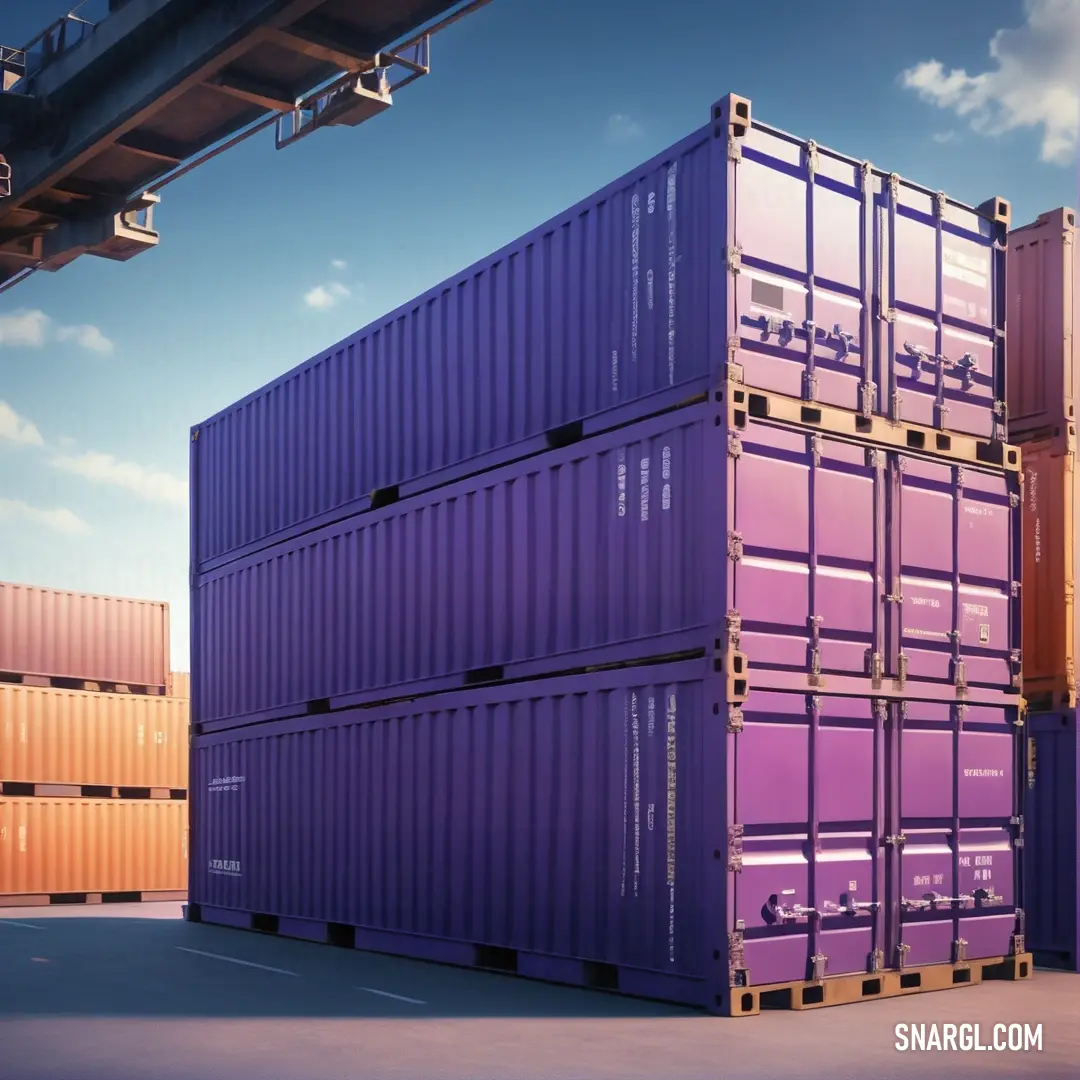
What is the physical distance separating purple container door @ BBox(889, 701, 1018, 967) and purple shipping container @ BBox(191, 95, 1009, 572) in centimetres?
224

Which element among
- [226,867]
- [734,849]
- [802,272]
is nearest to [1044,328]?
[802,272]

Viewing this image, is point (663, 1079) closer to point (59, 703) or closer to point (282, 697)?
point (282, 697)

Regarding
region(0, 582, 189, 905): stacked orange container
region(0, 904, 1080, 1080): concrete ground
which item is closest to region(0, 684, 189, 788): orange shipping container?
region(0, 582, 189, 905): stacked orange container

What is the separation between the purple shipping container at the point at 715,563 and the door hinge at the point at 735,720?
1.22ft

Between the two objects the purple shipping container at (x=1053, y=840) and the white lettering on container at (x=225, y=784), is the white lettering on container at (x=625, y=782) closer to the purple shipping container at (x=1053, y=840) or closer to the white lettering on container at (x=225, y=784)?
the purple shipping container at (x=1053, y=840)

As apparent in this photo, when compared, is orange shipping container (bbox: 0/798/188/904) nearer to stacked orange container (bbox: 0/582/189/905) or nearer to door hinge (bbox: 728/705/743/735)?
stacked orange container (bbox: 0/582/189/905)

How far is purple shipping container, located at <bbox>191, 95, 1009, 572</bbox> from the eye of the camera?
10102mm

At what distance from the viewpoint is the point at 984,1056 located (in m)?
8.00

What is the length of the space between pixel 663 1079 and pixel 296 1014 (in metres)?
3.10

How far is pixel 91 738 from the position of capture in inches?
920

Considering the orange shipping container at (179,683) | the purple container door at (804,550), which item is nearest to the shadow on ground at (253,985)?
the purple container door at (804,550)

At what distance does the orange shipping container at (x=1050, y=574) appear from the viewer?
12.4 metres

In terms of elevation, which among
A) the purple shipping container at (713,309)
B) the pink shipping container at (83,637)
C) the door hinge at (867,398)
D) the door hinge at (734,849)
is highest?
the purple shipping container at (713,309)

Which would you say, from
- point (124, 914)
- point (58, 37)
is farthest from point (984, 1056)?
point (124, 914)
